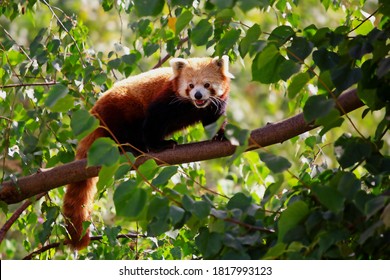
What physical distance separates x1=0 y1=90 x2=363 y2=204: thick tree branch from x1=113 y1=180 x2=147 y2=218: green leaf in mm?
1342

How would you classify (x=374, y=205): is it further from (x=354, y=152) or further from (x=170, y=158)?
(x=170, y=158)

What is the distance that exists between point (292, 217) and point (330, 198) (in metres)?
0.15

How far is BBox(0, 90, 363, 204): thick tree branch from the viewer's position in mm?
3430

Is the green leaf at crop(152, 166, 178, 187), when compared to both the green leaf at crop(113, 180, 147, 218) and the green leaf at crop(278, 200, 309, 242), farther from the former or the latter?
the green leaf at crop(278, 200, 309, 242)

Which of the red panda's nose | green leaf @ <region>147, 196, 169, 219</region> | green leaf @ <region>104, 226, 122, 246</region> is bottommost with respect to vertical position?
green leaf @ <region>147, 196, 169, 219</region>

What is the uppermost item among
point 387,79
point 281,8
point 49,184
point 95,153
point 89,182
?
point 281,8

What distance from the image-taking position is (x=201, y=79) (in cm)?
482

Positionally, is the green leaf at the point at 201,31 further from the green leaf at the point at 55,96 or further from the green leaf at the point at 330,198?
the green leaf at the point at 330,198

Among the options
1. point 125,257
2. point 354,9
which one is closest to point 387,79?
point 354,9

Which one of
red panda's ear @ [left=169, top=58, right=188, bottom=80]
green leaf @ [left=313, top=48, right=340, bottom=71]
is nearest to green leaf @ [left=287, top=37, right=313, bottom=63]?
green leaf @ [left=313, top=48, right=340, bottom=71]

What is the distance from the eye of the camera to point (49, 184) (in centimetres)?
366

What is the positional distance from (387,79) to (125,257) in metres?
2.27

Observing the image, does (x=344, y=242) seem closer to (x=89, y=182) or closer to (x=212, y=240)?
(x=212, y=240)

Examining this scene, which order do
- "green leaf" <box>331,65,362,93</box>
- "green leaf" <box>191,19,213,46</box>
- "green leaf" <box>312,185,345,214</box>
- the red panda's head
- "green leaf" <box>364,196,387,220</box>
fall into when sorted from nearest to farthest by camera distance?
"green leaf" <box>364,196,387,220</box> < "green leaf" <box>312,185,345,214</box> < "green leaf" <box>331,65,362,93</box> < "green leaf" <box>191,19,213,46</box> < the red panda's head
